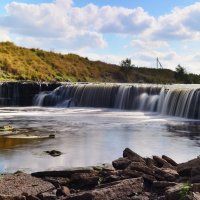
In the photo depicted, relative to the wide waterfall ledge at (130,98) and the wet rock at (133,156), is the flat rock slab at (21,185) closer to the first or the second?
the wet rock at (133,156)

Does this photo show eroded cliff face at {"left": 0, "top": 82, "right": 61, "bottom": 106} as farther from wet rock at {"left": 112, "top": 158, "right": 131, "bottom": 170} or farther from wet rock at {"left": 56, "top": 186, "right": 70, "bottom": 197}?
wet rock at {"left": 56, "top": 186, "right": 70, "bottom": 197}

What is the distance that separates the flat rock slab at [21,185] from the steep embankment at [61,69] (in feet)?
184

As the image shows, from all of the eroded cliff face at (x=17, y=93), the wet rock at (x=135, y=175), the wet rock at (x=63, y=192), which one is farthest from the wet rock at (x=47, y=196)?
the eroded cliff face at (x=17, y=93)

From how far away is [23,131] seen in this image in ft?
90.2

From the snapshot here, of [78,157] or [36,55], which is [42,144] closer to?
[78,157]

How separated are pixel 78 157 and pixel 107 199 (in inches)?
306

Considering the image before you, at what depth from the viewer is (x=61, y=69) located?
87.7 m

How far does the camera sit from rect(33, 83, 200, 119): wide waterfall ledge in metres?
38.4

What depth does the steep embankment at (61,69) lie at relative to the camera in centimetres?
7488

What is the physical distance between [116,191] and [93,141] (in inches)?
481

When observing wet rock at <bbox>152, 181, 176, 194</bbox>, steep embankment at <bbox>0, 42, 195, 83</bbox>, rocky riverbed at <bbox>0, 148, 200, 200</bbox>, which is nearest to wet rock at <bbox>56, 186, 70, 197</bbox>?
rocky riverbed at <bbox>0, 148, 200, 200</bbox>

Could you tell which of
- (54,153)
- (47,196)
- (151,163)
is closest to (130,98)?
(54,153)

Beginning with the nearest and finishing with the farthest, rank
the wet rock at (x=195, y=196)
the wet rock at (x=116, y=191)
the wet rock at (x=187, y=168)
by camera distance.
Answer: the wet rock at (x=195, y=196)
the wet rock at (x=116, y=191)
the wet rock at (x=187, y=168)

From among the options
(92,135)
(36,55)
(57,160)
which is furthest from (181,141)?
(36,55)
